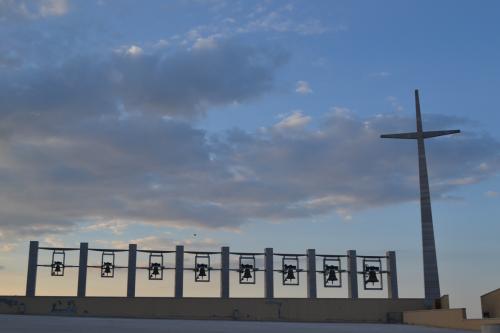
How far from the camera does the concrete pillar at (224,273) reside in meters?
60.5

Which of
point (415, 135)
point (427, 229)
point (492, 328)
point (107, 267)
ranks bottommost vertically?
point (492, 328)

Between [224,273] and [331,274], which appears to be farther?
[331,274]

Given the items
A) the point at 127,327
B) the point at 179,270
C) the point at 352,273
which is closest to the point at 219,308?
the point at 179,270

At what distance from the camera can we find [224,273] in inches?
2405

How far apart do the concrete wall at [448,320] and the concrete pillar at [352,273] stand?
7.64m

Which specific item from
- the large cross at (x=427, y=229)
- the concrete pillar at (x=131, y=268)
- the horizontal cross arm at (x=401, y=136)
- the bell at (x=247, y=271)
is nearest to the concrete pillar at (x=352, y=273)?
the large cross at (x=427, y=229)

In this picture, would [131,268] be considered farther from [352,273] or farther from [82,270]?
[352,273]

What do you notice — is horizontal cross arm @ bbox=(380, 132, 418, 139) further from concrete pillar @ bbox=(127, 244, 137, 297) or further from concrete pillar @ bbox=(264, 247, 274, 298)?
concrete pillar @ bbox=(127, 244, 137, 297)

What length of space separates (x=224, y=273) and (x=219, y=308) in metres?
3.57

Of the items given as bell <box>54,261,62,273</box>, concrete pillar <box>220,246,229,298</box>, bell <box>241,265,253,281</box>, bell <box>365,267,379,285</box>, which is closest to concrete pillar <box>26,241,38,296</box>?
bell <box>54,261,62,273</box>

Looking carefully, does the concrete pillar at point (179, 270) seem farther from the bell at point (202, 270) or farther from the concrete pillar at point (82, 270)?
the concrete pillar at point (82, 270)

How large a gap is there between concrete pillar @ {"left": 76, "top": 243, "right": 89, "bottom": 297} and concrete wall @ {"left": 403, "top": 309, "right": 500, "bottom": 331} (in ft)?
96.9

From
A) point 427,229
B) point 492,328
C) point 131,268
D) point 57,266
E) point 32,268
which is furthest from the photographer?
point 427,229

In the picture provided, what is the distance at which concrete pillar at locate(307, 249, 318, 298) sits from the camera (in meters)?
62.4
